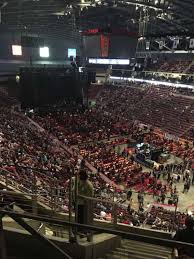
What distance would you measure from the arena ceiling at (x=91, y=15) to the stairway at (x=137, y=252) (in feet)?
85.5

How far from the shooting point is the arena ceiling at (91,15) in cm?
3238

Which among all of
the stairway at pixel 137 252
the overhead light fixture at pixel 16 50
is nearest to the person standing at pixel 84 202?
the stairway at pixel 137 252

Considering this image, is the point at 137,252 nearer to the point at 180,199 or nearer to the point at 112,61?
the point at 180,199

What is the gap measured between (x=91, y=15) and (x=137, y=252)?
134ft

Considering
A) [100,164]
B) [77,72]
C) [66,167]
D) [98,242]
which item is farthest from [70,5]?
[98,242]

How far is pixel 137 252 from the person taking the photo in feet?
16.7

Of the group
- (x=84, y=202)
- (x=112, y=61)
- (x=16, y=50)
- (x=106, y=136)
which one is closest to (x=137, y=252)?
(x=84, y=202)

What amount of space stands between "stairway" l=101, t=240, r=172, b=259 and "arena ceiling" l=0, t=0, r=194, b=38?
2606 centimetres

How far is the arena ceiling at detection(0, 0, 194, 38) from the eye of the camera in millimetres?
32375

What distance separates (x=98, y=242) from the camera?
5039 mm

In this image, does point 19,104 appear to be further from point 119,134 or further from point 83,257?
point 83,257

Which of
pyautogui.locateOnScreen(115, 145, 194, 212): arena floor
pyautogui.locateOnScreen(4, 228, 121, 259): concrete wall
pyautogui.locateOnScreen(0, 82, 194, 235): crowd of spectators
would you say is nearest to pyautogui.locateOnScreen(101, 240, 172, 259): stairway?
pyautogui.locateOnScreen(4, 228, 121, 259): concrete wall

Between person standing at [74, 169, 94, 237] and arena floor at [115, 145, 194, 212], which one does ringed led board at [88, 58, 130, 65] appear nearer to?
arena floor at [115, 145, 194, 212]

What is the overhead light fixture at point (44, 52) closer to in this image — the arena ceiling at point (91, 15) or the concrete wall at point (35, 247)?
the arena ceiling at point (91, 15)
